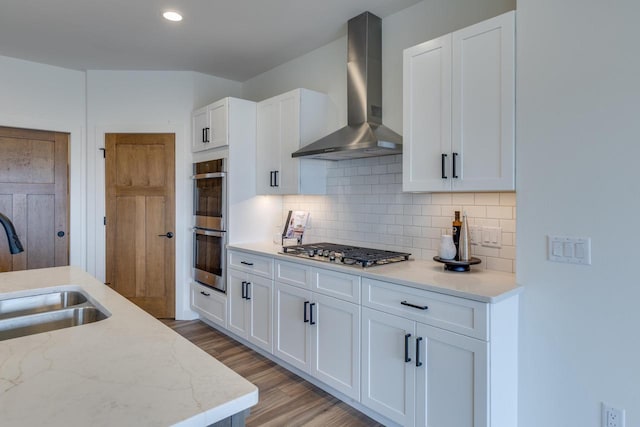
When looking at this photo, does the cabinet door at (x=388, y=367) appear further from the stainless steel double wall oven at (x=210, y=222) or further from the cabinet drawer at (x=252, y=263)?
the stainless steel double wall oven at (x=210, y=222)

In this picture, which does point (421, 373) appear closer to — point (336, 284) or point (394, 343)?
point (394, 343)

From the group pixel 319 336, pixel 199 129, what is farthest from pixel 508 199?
pixel 199 129

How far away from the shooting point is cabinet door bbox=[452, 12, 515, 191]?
191cm

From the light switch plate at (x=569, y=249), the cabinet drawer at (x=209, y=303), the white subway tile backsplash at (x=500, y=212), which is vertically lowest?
the cabinet drawer at (x=209, y=303)

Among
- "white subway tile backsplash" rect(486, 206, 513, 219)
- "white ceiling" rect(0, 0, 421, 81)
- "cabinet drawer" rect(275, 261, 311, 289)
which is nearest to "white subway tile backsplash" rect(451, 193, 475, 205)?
"white subway tile backsplash" rect(486, 206, 513, 219)

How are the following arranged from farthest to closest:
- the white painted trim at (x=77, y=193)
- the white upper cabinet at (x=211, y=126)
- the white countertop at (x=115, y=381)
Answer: the white painted trim at (x=77, y=193)
the white upper cabinet at (x=211, y=126)
the white countertop at (x=115, y=381)

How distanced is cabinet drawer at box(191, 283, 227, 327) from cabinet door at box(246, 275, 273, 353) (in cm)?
48

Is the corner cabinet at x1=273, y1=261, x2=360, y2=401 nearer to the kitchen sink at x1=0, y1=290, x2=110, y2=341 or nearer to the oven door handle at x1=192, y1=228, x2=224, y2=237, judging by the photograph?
the oven door handle at x1=192, y1=228, x2=224, y2=237

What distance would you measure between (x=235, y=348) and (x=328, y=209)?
4.94 feet

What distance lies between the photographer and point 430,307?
1918mm

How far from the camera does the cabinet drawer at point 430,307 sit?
1.73 meters

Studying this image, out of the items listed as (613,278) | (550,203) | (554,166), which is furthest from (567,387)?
(554,166)

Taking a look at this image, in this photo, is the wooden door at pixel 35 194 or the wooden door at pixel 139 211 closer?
the wooden door at pixel 35 194

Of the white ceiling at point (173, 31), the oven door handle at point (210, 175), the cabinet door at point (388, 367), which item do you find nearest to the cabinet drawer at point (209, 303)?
the oven door handle at point (210, 175)
